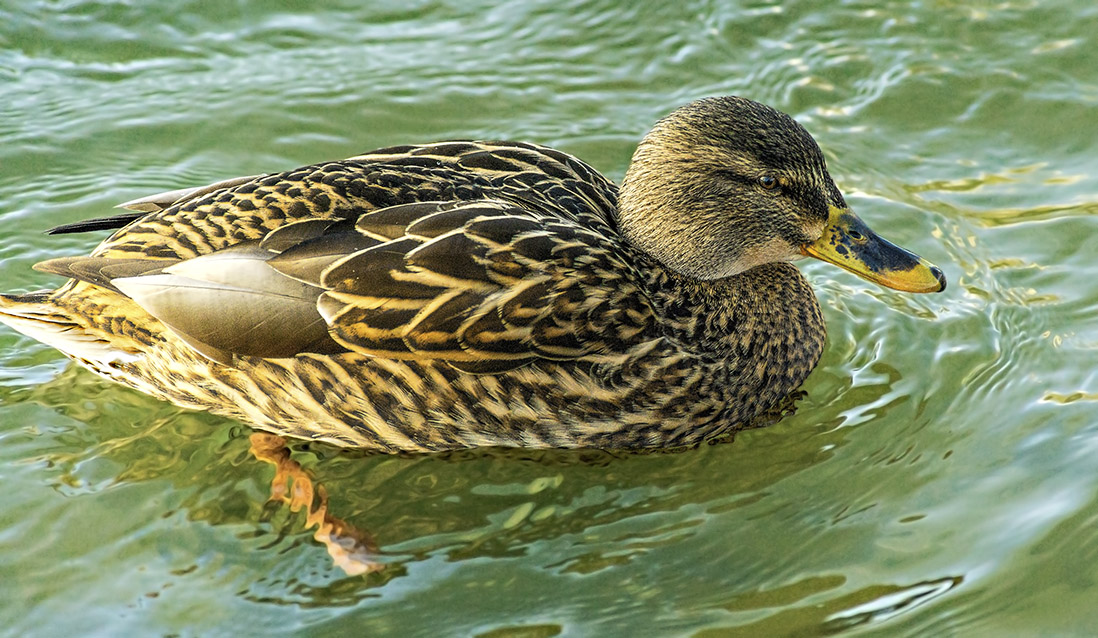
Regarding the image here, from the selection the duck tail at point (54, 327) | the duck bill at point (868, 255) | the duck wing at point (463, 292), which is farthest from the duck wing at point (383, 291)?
the duck bill at point (868, 255)

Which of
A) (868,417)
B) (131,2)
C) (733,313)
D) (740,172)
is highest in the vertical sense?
(131,2)

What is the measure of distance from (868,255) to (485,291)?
1.91 meters

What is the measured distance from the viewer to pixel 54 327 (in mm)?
6180

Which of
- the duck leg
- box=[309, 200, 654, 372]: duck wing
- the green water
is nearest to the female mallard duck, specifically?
box=[309, 200, 654, 372]: duck wing

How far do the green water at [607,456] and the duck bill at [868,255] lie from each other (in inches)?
23.3

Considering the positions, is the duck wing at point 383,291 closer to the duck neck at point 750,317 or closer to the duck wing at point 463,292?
the duck wing at point 463,292

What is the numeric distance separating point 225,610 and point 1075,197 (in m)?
5.27

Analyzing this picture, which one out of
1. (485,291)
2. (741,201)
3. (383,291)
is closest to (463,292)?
(485,291)

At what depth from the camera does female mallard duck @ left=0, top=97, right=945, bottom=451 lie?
5.66m

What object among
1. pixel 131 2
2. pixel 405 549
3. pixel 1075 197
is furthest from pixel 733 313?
pixel 131 2

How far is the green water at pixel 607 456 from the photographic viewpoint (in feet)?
17.5

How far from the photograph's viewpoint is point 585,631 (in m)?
5.19

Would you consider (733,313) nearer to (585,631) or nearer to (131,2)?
(585,631)

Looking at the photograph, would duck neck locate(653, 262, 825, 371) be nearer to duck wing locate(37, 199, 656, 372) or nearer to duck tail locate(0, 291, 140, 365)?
duck wing locate(37, 199, 656, 372)
